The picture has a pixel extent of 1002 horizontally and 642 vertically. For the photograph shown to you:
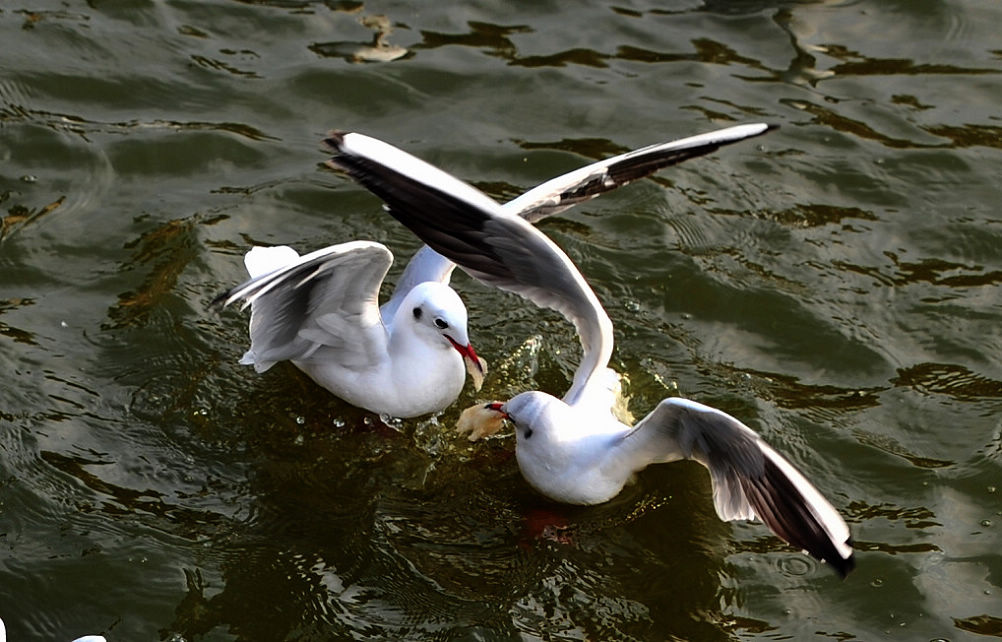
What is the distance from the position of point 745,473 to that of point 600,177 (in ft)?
5.01

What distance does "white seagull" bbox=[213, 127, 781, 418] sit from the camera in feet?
18.7

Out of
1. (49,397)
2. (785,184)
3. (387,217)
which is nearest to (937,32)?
(785,184)

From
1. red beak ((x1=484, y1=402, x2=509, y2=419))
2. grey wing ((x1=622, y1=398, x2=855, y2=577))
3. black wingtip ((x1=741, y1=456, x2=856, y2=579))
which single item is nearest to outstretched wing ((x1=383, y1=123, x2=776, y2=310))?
red beak ((x1=484, y1=402, x2=509, y2=419))

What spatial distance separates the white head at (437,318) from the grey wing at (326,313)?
0.15 metres

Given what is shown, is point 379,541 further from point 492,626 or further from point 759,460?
point 759,460

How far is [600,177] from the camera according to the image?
19.5 feet

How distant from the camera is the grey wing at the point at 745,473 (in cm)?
Answer: 461

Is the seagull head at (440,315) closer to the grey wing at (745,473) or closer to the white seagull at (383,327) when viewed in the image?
the white seagull at (383,327)

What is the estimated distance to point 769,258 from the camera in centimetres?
726

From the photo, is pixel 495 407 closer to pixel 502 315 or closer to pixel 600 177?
pixel 502 315

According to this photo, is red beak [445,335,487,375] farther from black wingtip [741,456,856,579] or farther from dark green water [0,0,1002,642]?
black wingtip [741,456,856,579]

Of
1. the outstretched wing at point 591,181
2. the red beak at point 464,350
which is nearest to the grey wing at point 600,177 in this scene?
the outstretched wing at point 591,181

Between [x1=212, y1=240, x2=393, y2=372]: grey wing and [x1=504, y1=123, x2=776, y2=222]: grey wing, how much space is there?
0.64 metres

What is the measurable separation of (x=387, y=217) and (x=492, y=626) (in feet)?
9.27
